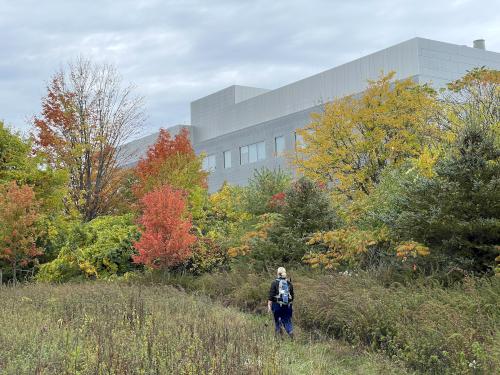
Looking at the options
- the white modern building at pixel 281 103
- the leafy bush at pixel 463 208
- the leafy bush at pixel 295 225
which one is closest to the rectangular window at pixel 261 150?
the white modern building at pixel 281 103

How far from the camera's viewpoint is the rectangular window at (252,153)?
51562 mm

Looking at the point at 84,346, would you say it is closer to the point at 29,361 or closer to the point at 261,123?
the point at 29,361

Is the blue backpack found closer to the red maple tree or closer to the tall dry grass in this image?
the tall dry grass

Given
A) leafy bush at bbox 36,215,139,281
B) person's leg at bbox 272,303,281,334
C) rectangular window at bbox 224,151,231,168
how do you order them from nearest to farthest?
person's leg at bbox 272,303,281,334, leafy bush at bbox 36,215,139,281, rectangular window at bbox 224,151,231,168

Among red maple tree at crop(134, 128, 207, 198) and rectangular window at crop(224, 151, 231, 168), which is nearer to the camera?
red maple tree at crop(134, 128, 207, 198)

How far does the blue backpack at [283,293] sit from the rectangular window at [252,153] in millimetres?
38410

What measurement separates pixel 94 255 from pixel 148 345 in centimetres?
1624

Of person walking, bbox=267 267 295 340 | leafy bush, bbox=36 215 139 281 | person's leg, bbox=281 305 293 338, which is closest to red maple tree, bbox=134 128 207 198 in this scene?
leafy bush, bbox=36 215 139 281

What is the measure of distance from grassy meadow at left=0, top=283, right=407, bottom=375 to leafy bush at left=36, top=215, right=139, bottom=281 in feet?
33.1

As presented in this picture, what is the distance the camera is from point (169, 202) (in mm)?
22078

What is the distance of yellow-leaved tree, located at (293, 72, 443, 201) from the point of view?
2592 centimetres

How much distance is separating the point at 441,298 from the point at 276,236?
8667 millimetres

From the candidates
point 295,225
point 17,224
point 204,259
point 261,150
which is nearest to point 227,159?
point 261,150

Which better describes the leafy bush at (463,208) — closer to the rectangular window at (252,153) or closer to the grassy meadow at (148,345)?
the grassy meadow at (148,345)
